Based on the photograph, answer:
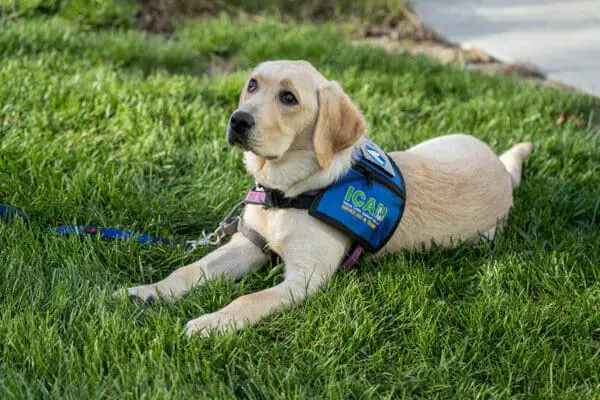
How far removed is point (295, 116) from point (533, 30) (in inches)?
178

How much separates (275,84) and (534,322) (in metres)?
1.29

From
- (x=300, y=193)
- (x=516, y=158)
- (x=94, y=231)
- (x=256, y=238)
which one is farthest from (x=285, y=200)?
(x=516, y=158)

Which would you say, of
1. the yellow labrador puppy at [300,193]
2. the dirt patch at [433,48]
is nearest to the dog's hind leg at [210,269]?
the yellow labrador puppy at [300,193]

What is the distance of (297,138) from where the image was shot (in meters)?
3.10

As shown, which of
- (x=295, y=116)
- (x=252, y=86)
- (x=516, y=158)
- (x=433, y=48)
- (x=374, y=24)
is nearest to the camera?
(x=295, y=116)

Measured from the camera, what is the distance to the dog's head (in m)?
2.96

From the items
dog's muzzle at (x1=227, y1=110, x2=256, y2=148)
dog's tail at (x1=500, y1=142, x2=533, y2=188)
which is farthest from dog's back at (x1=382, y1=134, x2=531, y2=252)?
dog's muzzle at (x1=227, y1=110, x2=256, y2=148)

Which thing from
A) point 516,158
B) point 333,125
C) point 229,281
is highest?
point 333,125

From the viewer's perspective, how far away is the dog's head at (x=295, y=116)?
9.70 feet

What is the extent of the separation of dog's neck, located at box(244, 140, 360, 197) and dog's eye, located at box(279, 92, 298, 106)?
20 centimetres

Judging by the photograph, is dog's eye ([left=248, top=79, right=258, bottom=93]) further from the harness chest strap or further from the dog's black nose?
the harness chest strap

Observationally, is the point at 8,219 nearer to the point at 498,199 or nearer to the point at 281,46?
the point at 498,199

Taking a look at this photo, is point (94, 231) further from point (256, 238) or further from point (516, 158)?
point (516, 158)

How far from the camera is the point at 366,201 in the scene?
10.3 feet
